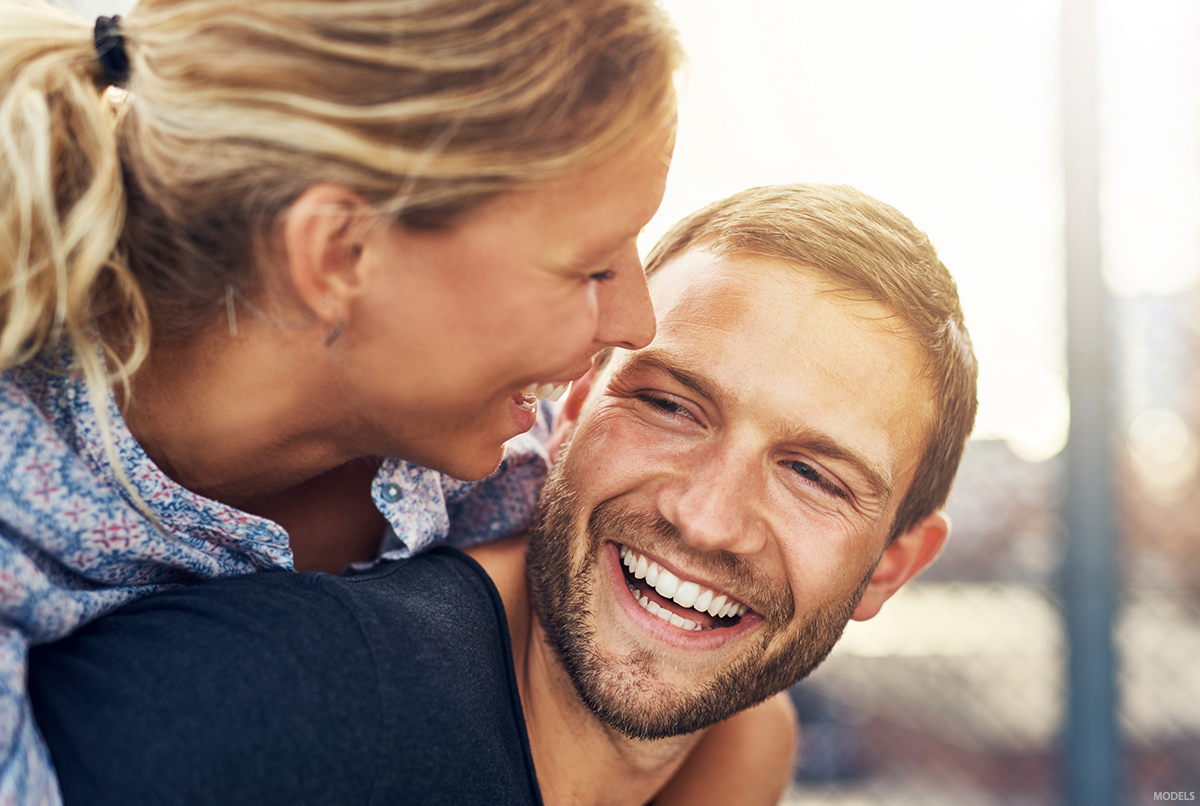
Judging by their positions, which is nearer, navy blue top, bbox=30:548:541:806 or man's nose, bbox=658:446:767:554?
navy blue top, bbox=30:548:541:806

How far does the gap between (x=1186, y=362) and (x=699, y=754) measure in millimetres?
1891

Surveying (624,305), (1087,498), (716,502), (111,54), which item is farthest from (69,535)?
(1087,498)

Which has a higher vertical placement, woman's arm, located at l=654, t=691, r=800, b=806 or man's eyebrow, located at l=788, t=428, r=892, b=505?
man's eyebrow, located at l=788, t=428, r=892, b=505

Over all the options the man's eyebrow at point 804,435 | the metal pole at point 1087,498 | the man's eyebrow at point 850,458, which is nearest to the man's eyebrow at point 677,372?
→ the man's eyebrow at point 804,435

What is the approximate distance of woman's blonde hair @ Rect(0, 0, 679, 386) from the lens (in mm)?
904

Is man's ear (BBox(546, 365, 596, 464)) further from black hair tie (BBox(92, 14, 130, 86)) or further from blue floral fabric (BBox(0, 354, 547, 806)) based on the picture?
black hair tie (BBox(92, 14, 130, 86))

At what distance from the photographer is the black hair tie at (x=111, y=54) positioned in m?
1.01

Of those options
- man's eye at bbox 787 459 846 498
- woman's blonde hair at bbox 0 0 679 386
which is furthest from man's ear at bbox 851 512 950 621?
woman's blonde hair at bbox 0 0 679 386

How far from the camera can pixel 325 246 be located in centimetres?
95

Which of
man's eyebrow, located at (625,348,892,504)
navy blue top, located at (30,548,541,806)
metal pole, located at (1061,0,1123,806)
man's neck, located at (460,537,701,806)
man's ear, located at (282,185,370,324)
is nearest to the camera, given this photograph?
navy blue top, located at (30,548,541,806)

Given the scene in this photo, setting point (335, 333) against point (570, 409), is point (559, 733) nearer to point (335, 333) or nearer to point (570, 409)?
point (570, 409)

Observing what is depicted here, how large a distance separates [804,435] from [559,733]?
0.63 meters

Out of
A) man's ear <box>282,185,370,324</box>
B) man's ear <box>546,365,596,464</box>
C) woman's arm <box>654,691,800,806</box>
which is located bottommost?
woman's arm <box>654,691,800,806</box>

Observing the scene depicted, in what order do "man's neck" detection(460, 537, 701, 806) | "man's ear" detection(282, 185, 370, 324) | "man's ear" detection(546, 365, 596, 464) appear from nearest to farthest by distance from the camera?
"man's ear" detection(282, 185, 370, 324) → "man's neck" detection(460, 537, 701, 806) → "man's ear" detection(546, 365, 596, 464)
